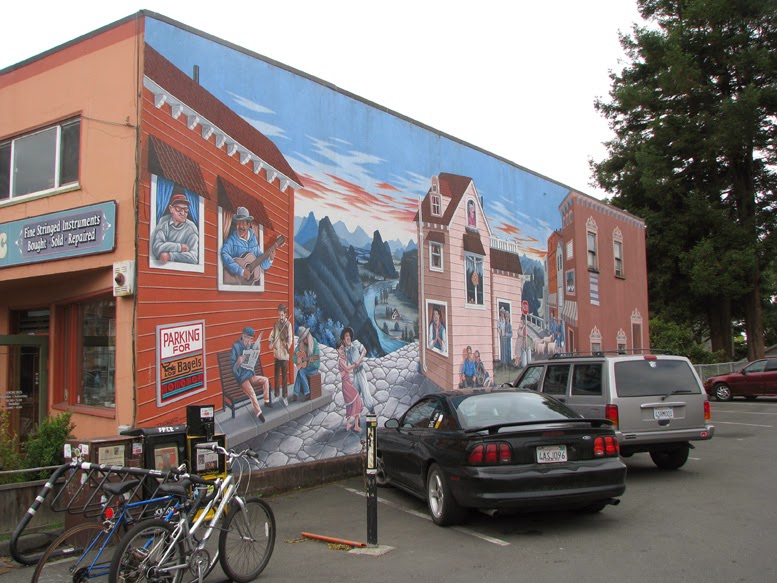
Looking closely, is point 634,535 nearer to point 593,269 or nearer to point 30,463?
point 30,463

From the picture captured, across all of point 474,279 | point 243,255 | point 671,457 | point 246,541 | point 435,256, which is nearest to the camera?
point 246,541

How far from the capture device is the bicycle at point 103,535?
458 cm

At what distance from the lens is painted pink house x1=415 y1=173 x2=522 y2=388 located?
14.0 metres

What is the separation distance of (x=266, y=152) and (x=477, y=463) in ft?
19.8

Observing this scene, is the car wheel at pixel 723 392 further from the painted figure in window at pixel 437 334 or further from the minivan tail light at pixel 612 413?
the minivan tail light at pixel 612 413

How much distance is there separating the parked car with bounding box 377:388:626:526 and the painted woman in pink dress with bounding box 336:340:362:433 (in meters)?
3.67

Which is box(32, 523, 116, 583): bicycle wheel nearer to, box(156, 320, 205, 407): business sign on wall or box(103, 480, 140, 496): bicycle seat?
box(103, 480, 140, 496): bicycle seat

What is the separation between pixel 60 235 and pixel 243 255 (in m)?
2.48

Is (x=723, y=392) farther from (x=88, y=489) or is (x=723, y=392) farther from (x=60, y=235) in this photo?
(x=88, y=489)

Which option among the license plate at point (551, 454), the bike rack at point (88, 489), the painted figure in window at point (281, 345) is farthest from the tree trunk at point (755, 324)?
the bike rack at point (88, 489)

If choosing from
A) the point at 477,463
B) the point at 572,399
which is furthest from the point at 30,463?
the point at 572,399

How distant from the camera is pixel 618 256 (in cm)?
2273

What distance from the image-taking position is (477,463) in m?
6.54

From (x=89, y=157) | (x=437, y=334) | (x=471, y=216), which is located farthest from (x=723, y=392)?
(x=89, y=157)
